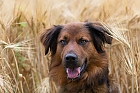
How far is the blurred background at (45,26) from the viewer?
627 cm

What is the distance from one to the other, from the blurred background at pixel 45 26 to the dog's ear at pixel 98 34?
52cm

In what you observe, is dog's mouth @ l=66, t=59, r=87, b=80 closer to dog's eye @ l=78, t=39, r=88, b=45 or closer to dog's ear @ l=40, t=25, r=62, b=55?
dog's eye @ l=78, t=39, r=88, b=45

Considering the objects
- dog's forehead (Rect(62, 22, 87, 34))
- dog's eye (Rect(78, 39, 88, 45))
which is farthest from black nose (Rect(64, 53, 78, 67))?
dog's forehead (Rect(62, 22, 87, 34))

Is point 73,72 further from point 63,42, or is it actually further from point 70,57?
point 63,42

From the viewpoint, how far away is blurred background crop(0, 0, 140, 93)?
6.27 m

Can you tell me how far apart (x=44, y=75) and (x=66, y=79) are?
149 centimetres

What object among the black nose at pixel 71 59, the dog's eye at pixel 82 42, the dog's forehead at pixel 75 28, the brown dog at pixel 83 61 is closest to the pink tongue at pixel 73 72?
the brown dog at pixel 83 61

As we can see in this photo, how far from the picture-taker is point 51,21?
6.95 meters

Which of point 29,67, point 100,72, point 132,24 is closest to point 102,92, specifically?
point 100,72

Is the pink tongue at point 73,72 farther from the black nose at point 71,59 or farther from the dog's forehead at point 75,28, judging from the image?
the dog's forehead at point 75,28

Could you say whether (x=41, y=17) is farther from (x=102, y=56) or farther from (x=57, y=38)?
(x=102, y=56)

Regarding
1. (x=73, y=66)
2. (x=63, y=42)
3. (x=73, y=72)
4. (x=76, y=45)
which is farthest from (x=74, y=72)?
(x=63, y=42)

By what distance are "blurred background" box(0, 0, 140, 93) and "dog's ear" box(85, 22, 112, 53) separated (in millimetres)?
518

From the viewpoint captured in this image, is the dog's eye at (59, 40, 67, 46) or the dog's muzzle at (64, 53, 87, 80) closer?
the dog's muzzle at (64, 53, 87, 80)
